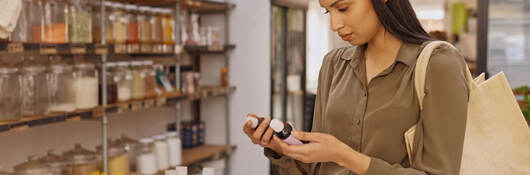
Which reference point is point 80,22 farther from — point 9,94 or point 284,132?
point 284,132

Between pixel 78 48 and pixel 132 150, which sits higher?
pixel 78 48

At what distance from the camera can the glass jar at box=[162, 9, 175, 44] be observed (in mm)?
4125

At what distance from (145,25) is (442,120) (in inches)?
112

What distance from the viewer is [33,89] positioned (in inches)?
118

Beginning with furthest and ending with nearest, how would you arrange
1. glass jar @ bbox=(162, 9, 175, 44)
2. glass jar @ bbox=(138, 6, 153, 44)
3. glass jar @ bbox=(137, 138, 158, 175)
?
glass jar @ bbox=(162, 9, 175, 44)
glass jar @ bbox=(137, 138, 158, 175)
glass jar @ bbox=(138, 6, 153, 44)

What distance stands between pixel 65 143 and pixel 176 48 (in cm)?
109

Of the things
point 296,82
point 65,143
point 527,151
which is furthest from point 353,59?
point 296,82

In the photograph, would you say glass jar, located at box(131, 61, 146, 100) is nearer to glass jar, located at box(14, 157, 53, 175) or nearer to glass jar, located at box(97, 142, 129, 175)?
glass jar, located at box(97, 142, 129, 175)

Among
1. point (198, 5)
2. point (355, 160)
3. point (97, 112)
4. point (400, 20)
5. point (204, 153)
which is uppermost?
point (198, 5)

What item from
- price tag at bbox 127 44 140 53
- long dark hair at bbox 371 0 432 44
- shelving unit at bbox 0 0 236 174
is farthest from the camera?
price tag at bbox 127 44 140 53

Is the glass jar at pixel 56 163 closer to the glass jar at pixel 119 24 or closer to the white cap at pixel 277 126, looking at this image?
the glass jar at pixel 119 24

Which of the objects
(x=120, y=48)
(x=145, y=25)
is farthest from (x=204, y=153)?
(x=120, y=48)

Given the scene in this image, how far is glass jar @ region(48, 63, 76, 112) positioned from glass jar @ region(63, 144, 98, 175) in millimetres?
374

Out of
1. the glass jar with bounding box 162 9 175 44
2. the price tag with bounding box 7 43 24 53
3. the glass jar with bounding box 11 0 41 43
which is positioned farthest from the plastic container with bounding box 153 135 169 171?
the price tag with bounding box 7 43 24 53
